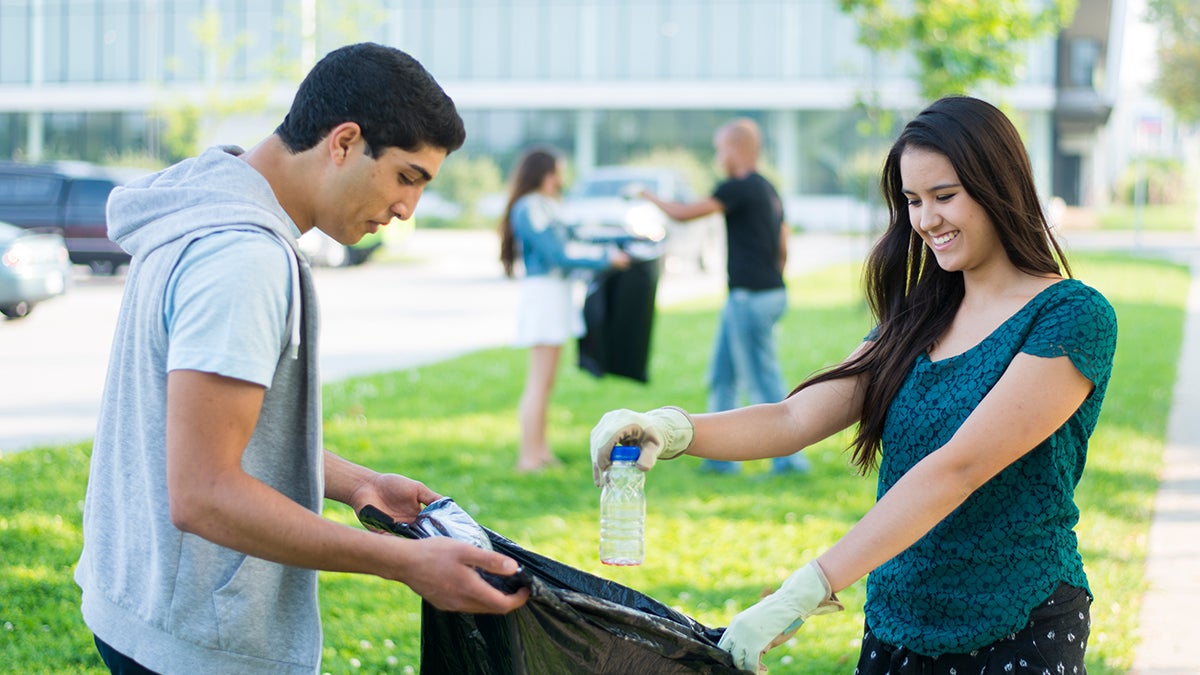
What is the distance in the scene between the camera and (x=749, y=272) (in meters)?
8.35

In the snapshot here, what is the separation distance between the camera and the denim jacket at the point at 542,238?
8039mm

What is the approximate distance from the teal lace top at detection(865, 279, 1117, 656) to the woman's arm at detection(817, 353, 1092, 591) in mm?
59

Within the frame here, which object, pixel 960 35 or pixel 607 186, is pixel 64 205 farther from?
pixel 960 35

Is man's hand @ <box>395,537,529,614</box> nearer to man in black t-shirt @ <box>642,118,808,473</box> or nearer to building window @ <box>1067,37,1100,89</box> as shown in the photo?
man in black t-shirt @ <box>642,118,808,473</box>

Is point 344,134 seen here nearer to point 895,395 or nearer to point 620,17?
point 895,395

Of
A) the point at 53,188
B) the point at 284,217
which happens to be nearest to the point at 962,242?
the point at 284,217

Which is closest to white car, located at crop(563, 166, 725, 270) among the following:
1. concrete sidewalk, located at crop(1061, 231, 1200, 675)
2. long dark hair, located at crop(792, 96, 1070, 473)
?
concrete sidewalk, located at crop(1061, 231, 1200, 675)

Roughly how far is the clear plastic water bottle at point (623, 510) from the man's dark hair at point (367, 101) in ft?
2.71

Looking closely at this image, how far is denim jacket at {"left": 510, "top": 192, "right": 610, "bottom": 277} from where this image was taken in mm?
8039

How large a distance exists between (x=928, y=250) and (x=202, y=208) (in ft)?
5.25

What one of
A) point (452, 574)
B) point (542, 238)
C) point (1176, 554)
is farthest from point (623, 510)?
point (542, 238)

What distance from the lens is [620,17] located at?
187 ft

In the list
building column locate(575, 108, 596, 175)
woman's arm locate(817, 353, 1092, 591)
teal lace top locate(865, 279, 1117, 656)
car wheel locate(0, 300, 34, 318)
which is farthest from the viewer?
building column locate(575, 108, 596, 175)

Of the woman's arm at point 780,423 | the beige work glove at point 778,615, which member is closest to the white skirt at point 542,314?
the woman's arm at point 780,423
